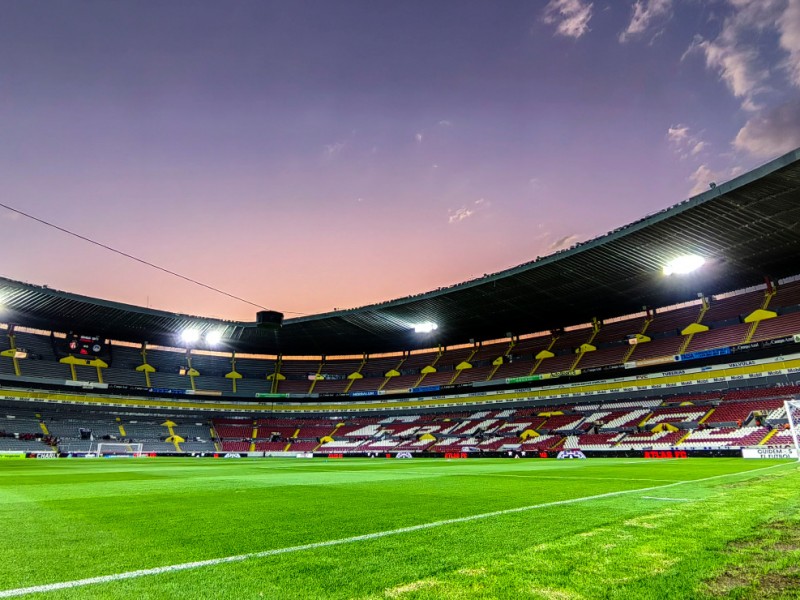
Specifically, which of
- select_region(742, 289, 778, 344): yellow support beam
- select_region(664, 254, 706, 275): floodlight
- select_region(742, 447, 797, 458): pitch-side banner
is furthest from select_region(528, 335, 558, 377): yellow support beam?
select_region(742, 447, 797, 458): pitch-side banner

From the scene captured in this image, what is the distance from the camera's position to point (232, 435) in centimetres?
6081

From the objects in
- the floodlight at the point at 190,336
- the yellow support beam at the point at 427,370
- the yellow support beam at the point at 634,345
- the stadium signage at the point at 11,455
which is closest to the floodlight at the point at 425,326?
the yellow support beam at the point at 427,370

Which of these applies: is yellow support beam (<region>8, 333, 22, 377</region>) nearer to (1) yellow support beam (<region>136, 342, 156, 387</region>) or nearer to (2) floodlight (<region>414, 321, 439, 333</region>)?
(1) yellow support beam (<region>136, 342, 156, 387</region>)

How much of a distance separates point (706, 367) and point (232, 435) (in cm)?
5629

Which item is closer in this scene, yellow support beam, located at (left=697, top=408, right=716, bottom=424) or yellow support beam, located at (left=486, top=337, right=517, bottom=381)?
yellow support beam, located at (left=697, top=408, right=716, bottom=424)

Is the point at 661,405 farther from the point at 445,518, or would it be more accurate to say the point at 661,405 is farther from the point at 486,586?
the point at 486,586

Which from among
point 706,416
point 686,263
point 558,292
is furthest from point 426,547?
point 558,292

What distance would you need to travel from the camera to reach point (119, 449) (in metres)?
49.4

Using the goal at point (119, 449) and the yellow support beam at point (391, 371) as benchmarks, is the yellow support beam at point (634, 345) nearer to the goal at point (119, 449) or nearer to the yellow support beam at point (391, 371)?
the yellow support beam at point (391, 371)

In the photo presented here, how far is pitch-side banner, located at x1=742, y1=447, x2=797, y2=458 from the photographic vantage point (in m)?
24.8

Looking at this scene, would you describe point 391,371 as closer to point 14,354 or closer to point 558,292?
point 558,292

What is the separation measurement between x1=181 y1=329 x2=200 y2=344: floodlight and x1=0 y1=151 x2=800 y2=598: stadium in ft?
1.58

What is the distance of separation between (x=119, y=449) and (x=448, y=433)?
3726cm

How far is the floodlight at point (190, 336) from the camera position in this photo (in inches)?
2319
